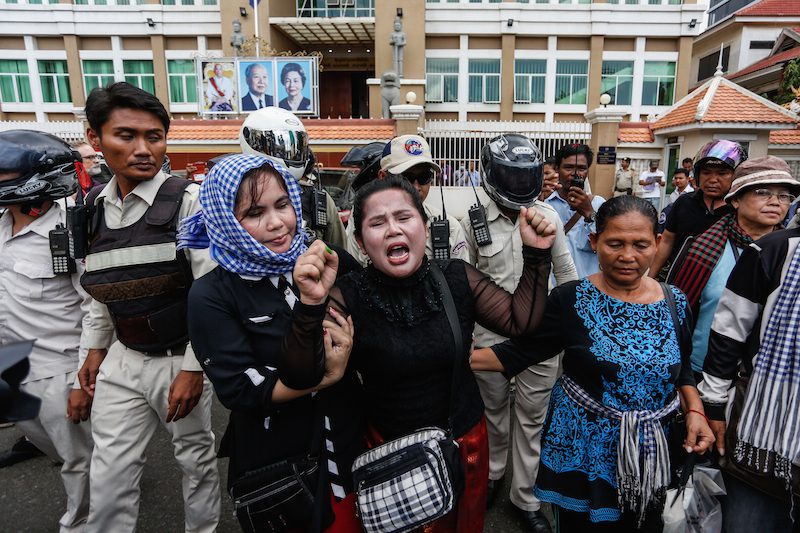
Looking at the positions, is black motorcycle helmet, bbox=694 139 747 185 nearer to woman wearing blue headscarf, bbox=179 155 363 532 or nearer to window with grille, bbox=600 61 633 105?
woman wearing blue headscarf, bbox=179 155 363 532

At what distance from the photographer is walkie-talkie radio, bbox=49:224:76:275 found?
8.00ft

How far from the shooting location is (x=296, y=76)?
549 inches

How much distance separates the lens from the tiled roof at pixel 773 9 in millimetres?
23781

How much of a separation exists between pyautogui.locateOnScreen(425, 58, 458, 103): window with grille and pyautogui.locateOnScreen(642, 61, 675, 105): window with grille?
8086mm

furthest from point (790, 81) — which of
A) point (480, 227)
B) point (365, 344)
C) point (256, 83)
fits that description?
point (365, 344)

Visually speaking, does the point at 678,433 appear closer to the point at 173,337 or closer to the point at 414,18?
the point at 173,337

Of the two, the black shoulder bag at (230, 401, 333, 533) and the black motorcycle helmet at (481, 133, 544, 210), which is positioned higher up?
the black motorcycle helmet at (481, 133, 544, 210)

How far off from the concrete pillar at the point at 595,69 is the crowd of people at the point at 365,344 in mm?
19943

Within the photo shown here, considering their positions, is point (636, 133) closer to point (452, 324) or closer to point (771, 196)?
point (771, 196)

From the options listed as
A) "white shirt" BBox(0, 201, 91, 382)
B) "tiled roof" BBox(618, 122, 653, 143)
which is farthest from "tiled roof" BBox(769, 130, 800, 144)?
"white shirt" BBox(0, 201, 91, 382)

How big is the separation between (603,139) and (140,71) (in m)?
19.5

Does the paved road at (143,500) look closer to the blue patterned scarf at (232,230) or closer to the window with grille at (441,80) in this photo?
the blue patterned scarf at (232,230)

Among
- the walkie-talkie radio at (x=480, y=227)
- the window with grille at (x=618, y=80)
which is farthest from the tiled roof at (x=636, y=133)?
the walkie-talkie radio at (x=480, y=227)

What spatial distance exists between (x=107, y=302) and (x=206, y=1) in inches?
885
